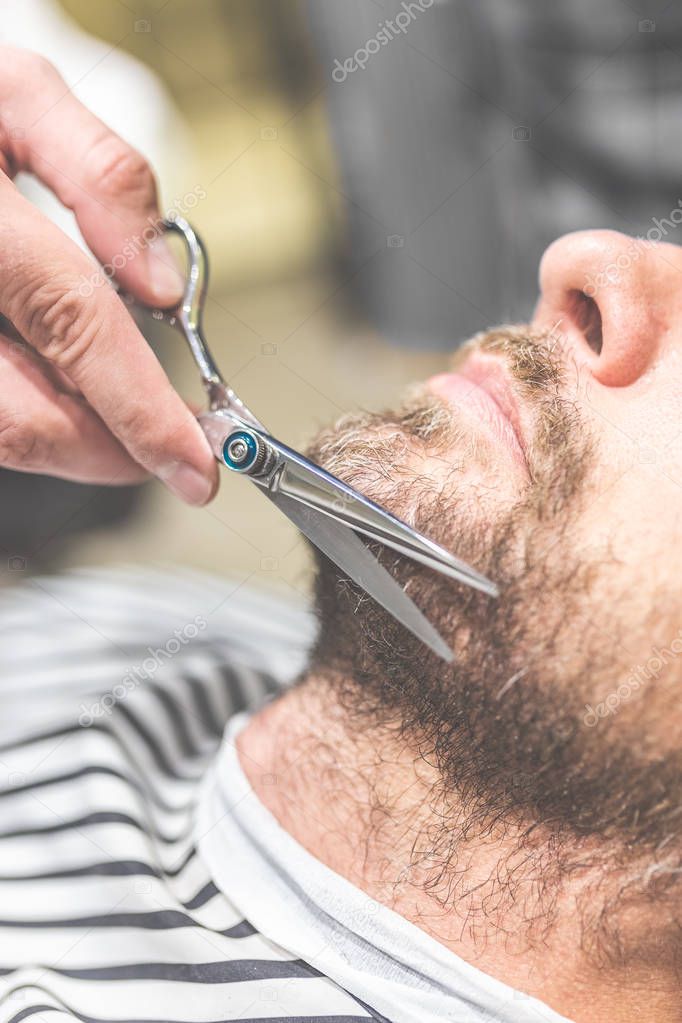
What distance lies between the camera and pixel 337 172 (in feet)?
7.09

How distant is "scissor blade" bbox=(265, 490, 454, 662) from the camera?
0.72 m

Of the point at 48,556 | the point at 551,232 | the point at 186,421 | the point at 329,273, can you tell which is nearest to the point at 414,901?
the point at 186,421

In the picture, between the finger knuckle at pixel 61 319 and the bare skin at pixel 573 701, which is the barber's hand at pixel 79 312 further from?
the bare skin at pixel 573 701

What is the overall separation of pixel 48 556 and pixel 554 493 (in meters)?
1.07

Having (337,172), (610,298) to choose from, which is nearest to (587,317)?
(610,298)

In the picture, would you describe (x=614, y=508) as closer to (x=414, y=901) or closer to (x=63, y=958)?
(x=414, y=901)

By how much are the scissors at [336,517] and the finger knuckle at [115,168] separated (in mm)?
216

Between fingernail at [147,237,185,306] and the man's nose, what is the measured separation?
0.31 m

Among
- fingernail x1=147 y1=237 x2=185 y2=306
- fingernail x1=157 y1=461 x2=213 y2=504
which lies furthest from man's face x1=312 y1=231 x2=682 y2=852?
fingernail x1=147 y1=237 x2=185 y2=306

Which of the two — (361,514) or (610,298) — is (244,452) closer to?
(361,514)

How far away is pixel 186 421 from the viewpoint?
0.76 meters

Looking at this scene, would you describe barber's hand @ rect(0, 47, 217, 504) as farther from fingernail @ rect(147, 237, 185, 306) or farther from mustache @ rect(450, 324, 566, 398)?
mustache @ rect(450, 324, 566, 398)

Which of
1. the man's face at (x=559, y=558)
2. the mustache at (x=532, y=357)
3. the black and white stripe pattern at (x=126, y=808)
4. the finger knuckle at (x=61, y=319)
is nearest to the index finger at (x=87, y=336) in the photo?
the finger knuckle at (x=61, y=319)

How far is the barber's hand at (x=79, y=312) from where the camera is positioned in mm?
726
